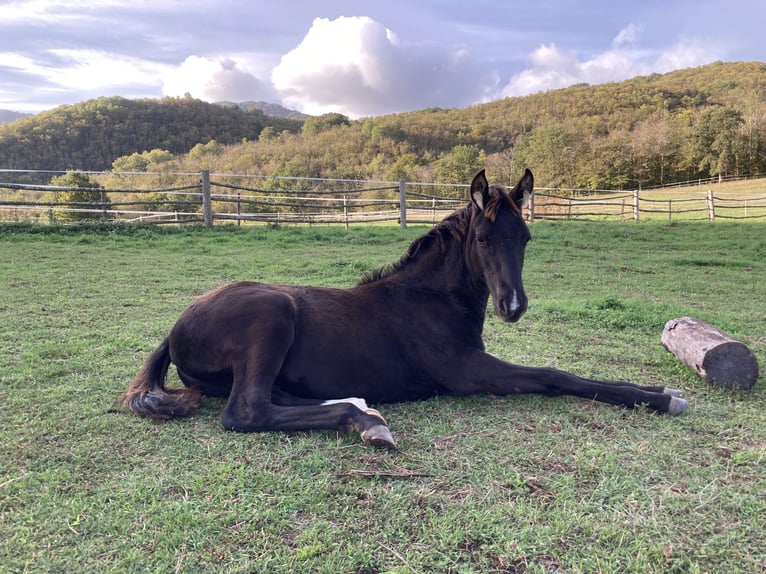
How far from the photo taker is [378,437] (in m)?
2.82

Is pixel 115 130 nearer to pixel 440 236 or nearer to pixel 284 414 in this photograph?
pixel 440 236

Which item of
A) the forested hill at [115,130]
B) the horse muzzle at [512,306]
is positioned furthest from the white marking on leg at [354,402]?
the forested hill at [115,130]

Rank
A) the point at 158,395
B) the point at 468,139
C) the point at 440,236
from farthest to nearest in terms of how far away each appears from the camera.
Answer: the point at 468,139 < the point at 440,236 < the point at 158,395

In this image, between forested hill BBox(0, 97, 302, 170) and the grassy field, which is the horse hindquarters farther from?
forested hill BBox(0, 97, 302, 170)

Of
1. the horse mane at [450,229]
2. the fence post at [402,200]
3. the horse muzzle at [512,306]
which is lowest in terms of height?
the horse muzzle at [512,306]

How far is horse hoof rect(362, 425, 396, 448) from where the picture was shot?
2.82 meters

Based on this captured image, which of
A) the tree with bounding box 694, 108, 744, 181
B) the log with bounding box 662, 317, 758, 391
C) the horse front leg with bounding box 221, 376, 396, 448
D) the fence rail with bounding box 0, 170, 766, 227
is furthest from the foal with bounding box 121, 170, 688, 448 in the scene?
the tree with bounding box 694, 108, 744, 181

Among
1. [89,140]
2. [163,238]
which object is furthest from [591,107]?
[163,238]

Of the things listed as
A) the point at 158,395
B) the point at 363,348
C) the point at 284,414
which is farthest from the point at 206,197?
the point at 284,414

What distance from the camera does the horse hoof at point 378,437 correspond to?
9.25 feet

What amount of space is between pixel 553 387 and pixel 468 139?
65.7 metres

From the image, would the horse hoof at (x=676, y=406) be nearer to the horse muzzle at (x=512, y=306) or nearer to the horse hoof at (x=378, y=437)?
the horse muzzle at (x=512, y=306)

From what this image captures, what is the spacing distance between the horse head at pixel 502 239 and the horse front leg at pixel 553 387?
1.62 feet

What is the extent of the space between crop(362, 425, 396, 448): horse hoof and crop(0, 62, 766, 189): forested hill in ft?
133
